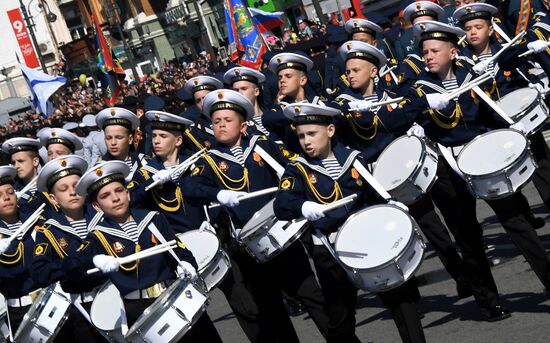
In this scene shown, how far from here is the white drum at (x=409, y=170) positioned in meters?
8.82

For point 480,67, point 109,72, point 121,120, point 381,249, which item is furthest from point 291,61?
point 109,72

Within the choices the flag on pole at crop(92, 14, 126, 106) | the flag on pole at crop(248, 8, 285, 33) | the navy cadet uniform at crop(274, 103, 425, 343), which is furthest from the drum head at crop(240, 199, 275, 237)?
the flag on pole at crop(92, 14, 126, 106)

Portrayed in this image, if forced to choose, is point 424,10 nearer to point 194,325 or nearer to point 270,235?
point 270,235

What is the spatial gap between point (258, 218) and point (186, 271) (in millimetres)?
1261

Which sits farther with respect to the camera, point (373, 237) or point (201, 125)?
point (201, 125)

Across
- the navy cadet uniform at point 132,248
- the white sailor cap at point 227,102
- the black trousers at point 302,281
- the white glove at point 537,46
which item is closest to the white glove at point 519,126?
the white glove at point 537,46

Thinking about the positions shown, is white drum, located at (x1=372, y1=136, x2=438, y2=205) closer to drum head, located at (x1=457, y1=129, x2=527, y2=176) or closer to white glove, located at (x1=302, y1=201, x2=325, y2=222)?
drum head, located at (x1=457, y1=129, x2=527, y2=176)

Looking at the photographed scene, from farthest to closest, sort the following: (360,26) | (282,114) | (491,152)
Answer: (360,26) < (282,114) < (491,152)

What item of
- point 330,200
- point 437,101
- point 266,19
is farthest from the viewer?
point 266,19

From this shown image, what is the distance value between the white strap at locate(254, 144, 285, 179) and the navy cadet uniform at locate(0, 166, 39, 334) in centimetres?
191

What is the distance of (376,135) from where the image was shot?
9734 mm

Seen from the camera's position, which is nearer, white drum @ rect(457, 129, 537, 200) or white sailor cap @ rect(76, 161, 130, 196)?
white sailor cap @ rect(76, 161, 130, 196)

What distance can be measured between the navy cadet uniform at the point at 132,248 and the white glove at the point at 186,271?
1 cm

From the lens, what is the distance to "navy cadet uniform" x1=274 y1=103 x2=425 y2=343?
8.21 metres
